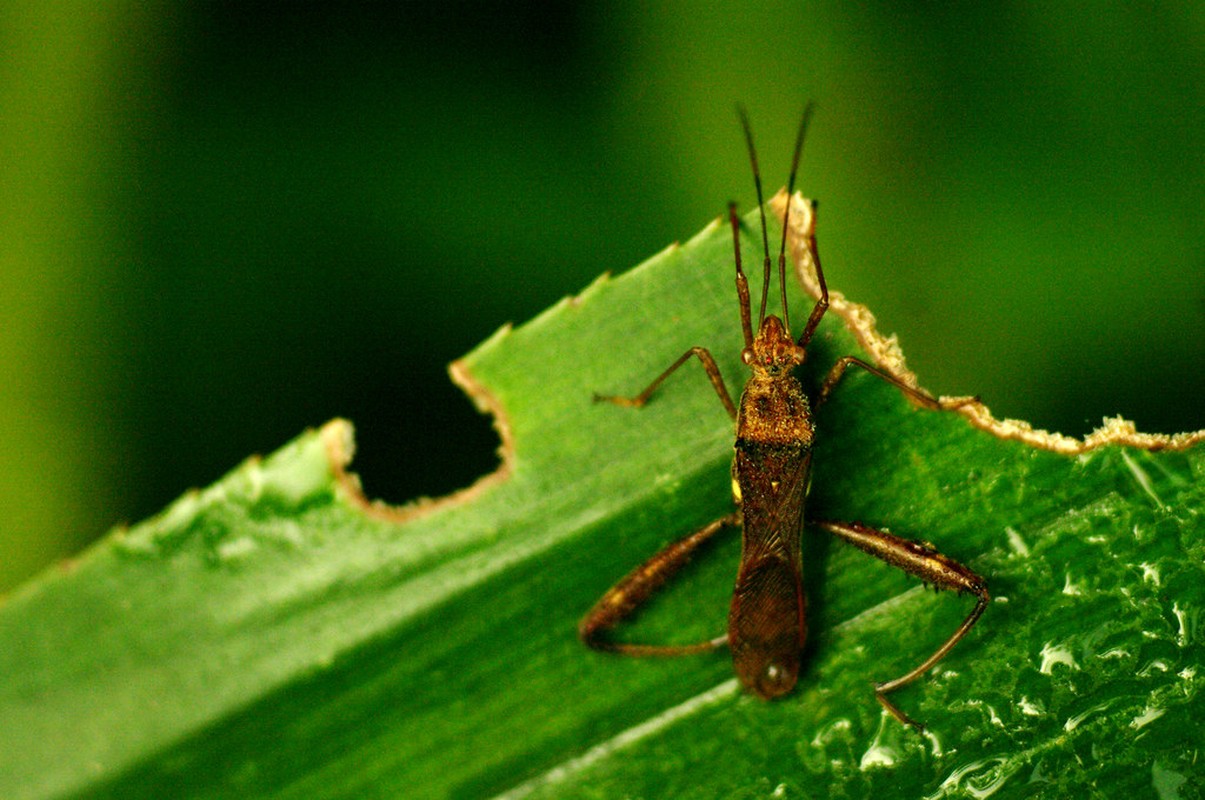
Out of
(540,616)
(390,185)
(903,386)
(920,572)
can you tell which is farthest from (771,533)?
(390,185)

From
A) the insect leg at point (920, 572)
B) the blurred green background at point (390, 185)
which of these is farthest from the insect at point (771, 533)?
the blurred green background at point (390, 185)

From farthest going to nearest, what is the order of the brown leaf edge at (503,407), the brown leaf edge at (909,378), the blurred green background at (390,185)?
the blurred green background at (390,185) → the brown leaf edge at (503,407) → the brown leaf edge at (909,378)

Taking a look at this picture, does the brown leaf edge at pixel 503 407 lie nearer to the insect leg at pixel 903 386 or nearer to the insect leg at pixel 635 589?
the insect leg at pixel 903 386

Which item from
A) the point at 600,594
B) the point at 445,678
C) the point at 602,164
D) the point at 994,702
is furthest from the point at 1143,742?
the point at 602,164

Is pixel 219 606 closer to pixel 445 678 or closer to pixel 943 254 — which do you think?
pixel 445 678

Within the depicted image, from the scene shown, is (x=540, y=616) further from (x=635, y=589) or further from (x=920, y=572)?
(x=920, y=572)
